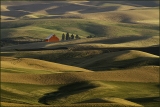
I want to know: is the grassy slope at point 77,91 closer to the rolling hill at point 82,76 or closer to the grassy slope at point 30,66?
the rolling hill at point 82,76

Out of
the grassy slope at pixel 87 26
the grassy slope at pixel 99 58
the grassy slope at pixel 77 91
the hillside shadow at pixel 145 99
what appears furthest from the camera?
the grassy slope at pixel 87 26

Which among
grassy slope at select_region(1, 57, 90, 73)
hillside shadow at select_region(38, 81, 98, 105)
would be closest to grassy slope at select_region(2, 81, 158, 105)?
hillside shadow at select_region(38, 81, 98, 105)

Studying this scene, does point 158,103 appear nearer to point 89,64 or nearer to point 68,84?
point 68,84

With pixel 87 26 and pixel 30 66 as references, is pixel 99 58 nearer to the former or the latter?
pixel 30 66

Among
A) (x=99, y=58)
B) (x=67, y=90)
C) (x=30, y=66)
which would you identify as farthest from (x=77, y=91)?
(x=99, y=58)

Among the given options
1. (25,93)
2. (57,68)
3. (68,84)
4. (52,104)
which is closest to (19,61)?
(57,68)

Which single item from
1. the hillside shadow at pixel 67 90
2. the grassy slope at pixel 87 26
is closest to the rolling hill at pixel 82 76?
the hillside shadow at pixel 67 90

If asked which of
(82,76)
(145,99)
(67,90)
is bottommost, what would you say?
(67,90)

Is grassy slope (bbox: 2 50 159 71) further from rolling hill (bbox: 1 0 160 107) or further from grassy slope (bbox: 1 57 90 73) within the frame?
grassy slope (bbox: 1 57 90 73)
